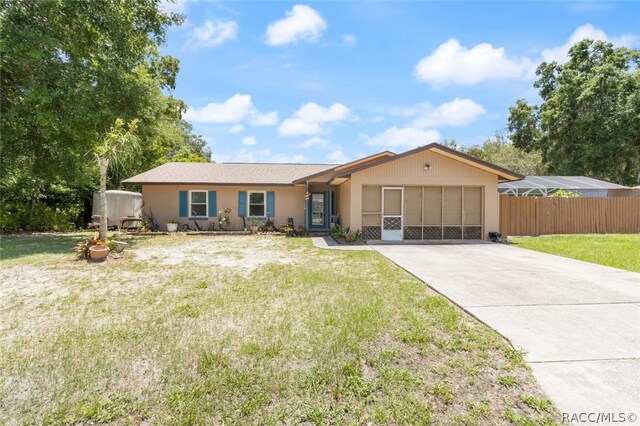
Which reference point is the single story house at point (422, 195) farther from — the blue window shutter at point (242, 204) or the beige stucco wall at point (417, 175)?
the blue window shutter at point (242, 204)

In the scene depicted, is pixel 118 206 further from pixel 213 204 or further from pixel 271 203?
pixel 271 203

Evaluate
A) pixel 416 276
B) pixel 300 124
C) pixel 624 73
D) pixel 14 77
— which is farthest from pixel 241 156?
pixel 416 276

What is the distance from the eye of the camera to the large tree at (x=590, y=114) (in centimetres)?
2661

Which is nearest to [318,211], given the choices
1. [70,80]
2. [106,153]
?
[106,153]

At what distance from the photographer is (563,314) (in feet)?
15.8

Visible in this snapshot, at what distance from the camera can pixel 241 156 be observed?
49000mm

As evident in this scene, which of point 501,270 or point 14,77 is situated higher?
point 14,77

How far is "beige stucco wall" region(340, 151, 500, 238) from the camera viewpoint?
13.4m

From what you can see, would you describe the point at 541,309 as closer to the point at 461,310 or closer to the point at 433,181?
the point at 461,310

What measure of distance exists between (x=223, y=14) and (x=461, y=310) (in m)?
11.0

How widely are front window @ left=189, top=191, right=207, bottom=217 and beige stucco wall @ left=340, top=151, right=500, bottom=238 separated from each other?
811 centimetres

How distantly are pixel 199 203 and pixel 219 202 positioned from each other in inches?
39.9

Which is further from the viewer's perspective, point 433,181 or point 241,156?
point 241,156

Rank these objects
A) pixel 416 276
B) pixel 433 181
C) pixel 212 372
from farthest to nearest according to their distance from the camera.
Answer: pixel 433 181, pixel 416 276, pixel 212 372
